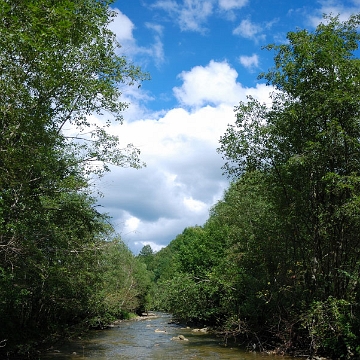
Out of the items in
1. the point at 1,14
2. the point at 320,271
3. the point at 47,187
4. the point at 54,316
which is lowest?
the point at 54,316

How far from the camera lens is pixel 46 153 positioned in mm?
13758

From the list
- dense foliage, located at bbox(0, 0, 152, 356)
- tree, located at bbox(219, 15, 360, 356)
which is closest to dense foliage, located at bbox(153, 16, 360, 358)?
tree, located at bbox(219, 15, 360, 356)

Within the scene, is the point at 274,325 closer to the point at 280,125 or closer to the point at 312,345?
the point at 312,345

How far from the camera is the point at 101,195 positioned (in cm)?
1892

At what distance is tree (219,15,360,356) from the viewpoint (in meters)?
18.0

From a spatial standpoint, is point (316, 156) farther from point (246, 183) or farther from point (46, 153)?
point (46, 153)

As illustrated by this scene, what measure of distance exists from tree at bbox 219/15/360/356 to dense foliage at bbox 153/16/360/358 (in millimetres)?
50

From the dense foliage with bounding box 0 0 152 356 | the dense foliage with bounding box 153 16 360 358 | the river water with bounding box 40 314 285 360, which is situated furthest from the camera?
the river water with bounding box 40 314 285 360

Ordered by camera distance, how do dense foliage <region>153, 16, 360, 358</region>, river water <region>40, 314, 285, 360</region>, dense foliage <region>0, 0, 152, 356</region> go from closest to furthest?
dense foliage <region>0, 0, 152, 356</region> → dense foliage <region>153, 16, 360, 358</region> → river water <region>40, 314, 285, 360</region>

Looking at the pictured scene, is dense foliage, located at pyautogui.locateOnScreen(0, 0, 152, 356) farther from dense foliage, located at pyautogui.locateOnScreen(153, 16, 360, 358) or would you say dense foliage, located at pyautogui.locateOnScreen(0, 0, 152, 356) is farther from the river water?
dense foliage, located at pyautogui.locateOnScreen(153, 16, 360, 358)

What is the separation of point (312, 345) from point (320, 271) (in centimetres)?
388

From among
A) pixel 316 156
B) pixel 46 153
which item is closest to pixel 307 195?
pixel 316 156

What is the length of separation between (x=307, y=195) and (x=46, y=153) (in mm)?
12813

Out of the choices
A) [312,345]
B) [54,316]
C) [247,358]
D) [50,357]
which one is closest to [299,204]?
[312,345]
